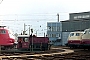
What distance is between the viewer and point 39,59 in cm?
1432

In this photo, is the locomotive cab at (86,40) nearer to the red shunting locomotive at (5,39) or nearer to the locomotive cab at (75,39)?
the locomotive cab at (75,39)

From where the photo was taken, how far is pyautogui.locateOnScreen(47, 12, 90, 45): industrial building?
61688 mm

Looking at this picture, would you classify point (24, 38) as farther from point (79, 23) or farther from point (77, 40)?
point (79, 23)

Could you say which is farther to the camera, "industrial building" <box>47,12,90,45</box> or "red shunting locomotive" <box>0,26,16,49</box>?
"industrial building" <box>47,12,90,45</box>

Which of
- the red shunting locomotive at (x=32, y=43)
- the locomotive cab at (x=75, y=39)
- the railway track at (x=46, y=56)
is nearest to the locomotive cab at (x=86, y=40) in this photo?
the railway track at (x=46, y=56)

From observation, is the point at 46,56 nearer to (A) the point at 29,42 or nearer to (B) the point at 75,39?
(A) the point at 29,42

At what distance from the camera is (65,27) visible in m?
68.3

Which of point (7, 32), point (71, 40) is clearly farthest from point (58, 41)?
point (7, 32)

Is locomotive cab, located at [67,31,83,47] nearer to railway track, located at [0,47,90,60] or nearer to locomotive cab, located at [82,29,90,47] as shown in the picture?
locomotive cab, located at [82,29,90,47]

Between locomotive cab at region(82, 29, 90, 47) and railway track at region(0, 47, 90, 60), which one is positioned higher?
locomotive cab at region(82, 29, 90, 47)

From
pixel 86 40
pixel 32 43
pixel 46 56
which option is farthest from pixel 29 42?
pixel 46 56

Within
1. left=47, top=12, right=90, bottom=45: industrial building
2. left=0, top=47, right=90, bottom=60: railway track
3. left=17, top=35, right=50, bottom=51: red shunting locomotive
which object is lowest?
left=0, top=47, right=90, bottom=60: railway track

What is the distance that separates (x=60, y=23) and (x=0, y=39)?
5077cm

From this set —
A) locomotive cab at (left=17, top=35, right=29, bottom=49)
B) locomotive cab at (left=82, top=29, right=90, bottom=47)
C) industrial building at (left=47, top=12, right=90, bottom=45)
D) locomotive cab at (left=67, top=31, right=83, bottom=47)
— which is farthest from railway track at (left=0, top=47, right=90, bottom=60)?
industrial building at (left=47, top=12, right=90, bottom=45)
